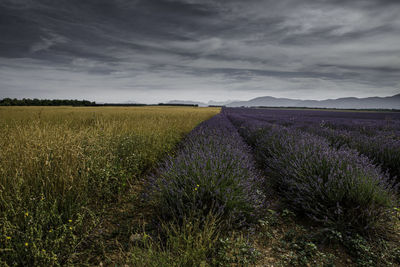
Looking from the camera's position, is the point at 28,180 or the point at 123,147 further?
the point at 123,147

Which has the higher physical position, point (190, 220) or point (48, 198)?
point (48, 198)

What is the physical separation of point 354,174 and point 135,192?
339 cm

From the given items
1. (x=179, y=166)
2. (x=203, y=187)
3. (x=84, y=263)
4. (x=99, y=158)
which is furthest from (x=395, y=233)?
(x=99, y=158)

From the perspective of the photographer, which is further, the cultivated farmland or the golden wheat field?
the cultivated farmland

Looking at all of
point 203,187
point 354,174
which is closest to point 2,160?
point 203,187

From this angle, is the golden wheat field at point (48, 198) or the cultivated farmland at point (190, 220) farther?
the cultivated farmland at point (190, 220)

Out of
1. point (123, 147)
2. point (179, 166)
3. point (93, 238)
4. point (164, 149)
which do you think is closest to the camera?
point (93, 238)

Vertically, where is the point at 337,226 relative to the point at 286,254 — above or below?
above

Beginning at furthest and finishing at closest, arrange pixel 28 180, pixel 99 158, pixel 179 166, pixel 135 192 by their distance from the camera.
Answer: pixel 135 192
pixel 99 158
pixel 179 166
pixel 28 180

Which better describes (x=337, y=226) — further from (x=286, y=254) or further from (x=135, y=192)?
(x=135, y=192)

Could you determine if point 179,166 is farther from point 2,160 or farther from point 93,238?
point 2,160

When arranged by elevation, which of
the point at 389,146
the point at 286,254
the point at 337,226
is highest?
the point at 389,146

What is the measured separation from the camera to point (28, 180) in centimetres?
231

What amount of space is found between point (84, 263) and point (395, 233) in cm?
345
